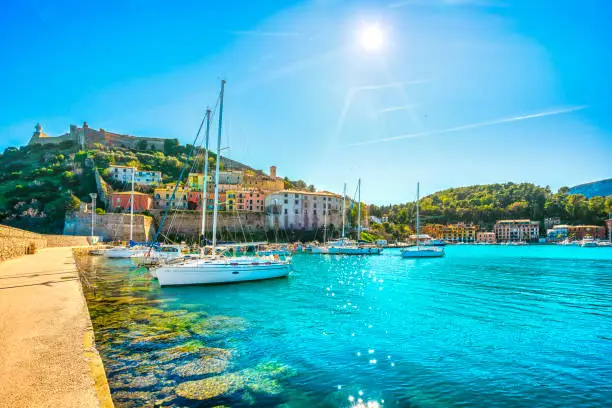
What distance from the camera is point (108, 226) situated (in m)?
54.1

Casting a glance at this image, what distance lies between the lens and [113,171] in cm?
7475

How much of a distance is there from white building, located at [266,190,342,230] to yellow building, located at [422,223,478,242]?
6417 cm

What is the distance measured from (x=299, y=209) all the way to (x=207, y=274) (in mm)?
50456

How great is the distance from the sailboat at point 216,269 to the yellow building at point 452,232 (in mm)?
112623

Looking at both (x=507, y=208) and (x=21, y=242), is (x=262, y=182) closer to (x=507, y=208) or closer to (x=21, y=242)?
(x=21, y=242)

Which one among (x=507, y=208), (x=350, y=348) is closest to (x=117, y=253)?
(x=350, y=348)

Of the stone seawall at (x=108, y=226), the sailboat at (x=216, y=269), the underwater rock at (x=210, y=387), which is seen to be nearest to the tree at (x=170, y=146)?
the stone seawall at (x=108, y=226)

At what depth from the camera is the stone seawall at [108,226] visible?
52.6m

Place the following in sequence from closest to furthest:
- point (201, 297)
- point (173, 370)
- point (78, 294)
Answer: point (173, 370)
point (78, 294)
point (201, 297)

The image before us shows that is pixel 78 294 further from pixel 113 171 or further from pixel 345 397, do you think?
pixel 113 171

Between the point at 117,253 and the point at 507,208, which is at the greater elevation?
the point at 507,208

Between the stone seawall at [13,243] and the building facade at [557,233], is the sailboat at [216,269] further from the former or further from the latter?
the building facade at [557,233]

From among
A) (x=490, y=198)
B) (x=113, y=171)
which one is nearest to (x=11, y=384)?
(x=113, y=171)

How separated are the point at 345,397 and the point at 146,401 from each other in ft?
11.5
